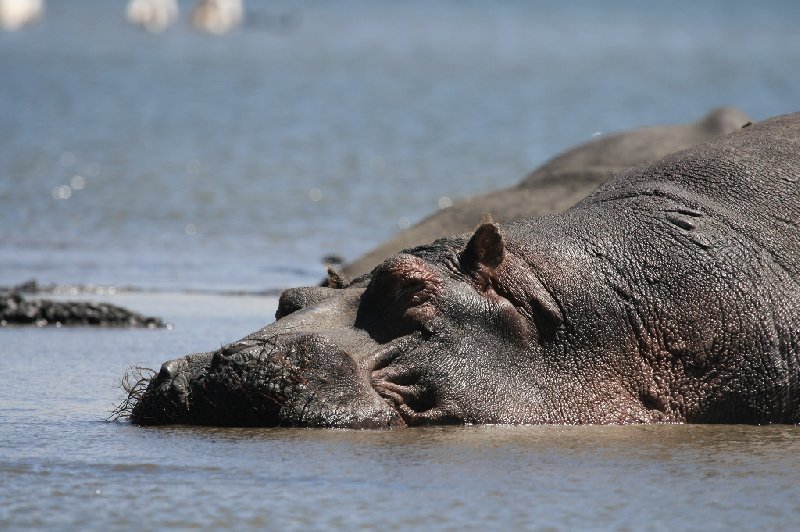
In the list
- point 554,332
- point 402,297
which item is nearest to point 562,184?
point 554,332

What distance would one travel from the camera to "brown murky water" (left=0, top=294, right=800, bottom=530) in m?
4.36

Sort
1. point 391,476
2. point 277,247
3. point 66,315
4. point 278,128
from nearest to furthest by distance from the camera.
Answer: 1. point 391,476
2. point 66,315
3. point 277,247
4. point 278,128

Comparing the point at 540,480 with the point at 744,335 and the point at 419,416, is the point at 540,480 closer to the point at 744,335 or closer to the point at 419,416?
the point at 419,416

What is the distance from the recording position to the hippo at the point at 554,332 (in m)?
5.30

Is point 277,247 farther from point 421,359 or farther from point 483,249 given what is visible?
point 421,359

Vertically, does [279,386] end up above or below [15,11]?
below

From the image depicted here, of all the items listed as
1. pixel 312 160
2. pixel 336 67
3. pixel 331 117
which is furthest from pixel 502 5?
pixel 312 160

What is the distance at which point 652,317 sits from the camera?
5.73 m

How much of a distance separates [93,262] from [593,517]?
808 cm

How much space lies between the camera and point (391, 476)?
15.8 ft

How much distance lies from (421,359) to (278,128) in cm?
2153

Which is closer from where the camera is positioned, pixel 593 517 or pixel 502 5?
pixel 593 517

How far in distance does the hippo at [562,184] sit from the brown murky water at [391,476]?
165 inches

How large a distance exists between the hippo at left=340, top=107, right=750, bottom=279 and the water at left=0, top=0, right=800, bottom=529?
3.69ft
